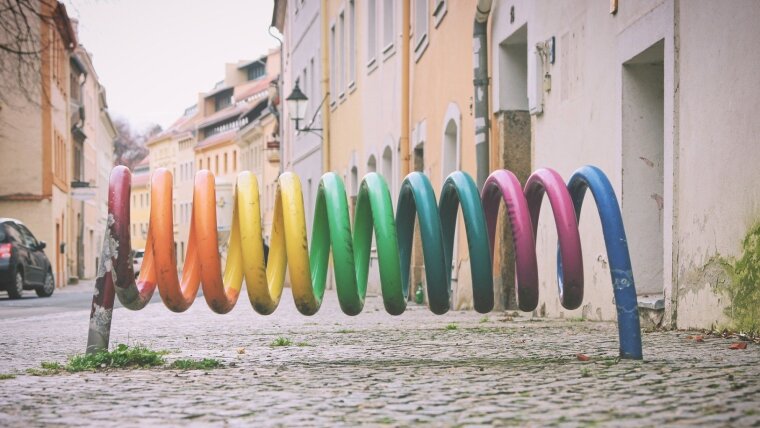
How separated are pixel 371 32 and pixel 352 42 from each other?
9.92 feet

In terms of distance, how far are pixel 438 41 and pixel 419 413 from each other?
14.3 meters

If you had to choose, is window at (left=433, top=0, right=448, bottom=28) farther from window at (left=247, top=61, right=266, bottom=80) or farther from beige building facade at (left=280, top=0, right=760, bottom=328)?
window at (left=247, top=61, right=266, bottom=80)

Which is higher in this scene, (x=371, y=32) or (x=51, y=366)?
(x=371, y=32)

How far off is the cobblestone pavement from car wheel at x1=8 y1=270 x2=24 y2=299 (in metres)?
16.4

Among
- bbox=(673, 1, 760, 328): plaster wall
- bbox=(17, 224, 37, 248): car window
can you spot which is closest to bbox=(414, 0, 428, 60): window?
bbox=(17, 224, 37, 248): car window

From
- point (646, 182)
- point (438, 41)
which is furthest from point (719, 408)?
point (438, 41)

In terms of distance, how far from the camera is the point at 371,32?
26.1 metres

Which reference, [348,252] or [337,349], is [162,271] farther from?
[337,349]

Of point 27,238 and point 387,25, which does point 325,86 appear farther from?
point 387,25

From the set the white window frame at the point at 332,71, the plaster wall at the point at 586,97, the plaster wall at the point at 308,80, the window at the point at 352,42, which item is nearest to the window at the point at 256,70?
Answer: the plaster wall at the point at 308,80

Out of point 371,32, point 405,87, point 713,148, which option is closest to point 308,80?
point 371,32

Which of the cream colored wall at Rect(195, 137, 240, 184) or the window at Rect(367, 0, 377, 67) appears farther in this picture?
the cream colored wall at Rect(195, 137, 240, 184)

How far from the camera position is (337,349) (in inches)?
344

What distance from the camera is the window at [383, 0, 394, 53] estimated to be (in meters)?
23.8
